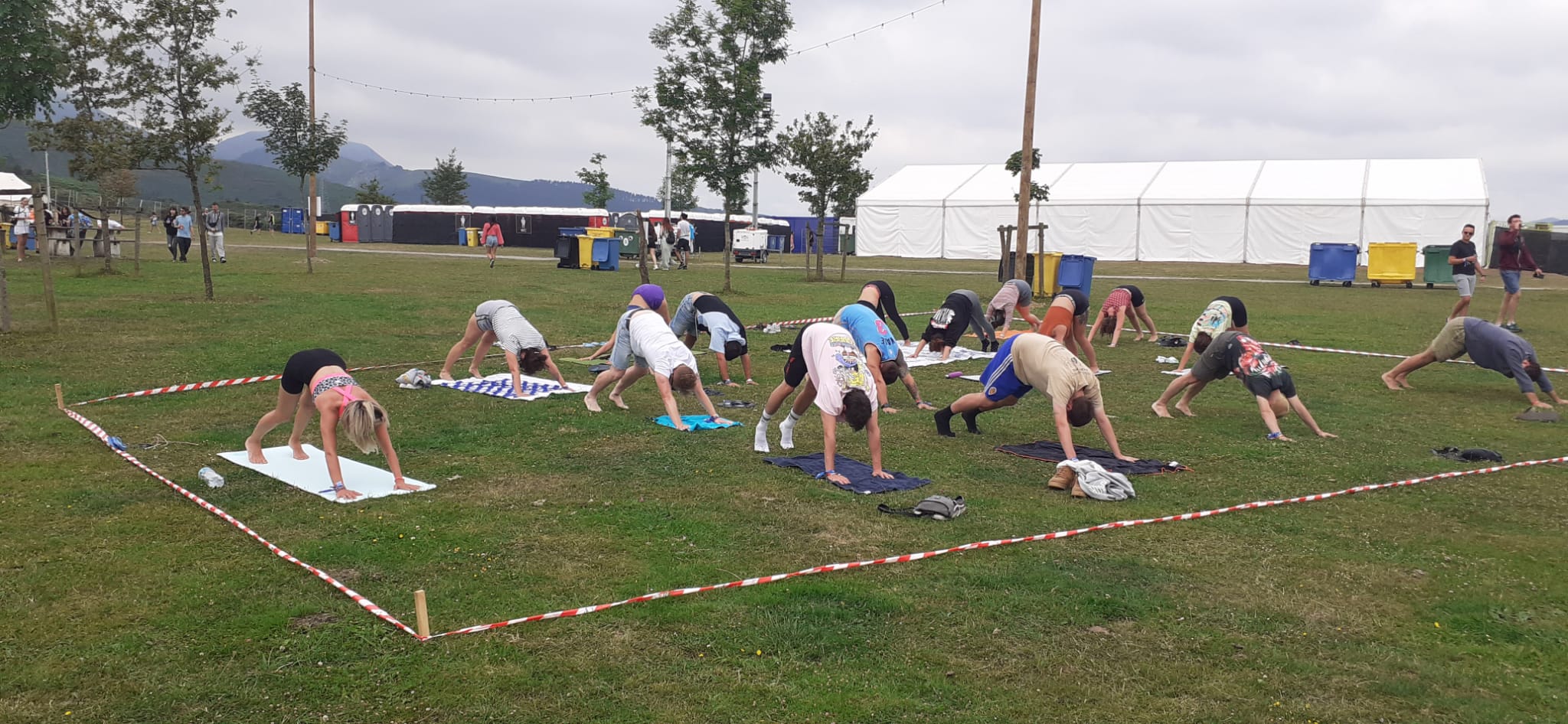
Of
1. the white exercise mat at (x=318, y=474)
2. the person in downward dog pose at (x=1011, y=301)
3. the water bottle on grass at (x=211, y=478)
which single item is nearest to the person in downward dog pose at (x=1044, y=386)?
the white exercise mat at (x=318, y=474)

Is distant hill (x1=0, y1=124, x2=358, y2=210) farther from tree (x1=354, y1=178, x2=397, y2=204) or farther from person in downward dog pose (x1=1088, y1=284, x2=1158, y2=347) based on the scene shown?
person in downward dog pose (x1=1088, y1=284, x2=1158, y2=347)

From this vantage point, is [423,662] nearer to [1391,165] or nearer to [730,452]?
[730,452]

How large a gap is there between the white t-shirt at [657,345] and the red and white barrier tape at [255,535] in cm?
386

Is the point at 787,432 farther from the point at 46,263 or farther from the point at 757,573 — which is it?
the point at 46,263

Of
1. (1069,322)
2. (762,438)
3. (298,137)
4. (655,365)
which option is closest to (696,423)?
(655,365)

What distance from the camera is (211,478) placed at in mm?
7406

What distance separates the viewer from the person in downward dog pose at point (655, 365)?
9.40 meters

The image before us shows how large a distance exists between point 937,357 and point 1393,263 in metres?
23.8

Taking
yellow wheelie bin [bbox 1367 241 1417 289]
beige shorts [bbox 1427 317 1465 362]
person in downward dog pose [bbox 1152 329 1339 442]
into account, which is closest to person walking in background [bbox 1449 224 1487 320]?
beige shorts [bbox 1427 317 1465 362]

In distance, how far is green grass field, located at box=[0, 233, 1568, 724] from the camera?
4.40 meters

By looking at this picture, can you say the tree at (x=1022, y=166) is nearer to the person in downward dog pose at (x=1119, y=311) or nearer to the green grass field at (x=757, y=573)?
the person in downward dog pose at (x=1119, y=311)

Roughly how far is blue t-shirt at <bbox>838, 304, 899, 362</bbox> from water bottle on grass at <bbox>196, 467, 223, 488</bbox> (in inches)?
224

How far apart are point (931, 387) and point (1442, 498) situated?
5824 millimetres

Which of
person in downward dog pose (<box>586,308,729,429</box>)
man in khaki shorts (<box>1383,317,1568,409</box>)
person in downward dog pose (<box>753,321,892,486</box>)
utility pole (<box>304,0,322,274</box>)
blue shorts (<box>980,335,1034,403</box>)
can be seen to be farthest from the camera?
utility pole (<box>304,0,322,274</box>)
